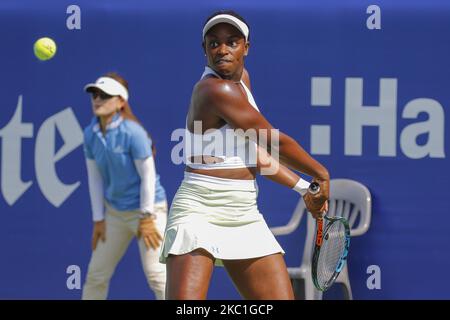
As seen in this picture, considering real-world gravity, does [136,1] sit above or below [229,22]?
above

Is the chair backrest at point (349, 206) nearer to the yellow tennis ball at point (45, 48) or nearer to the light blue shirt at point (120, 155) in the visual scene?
the light blue shirt at point (120, 155)

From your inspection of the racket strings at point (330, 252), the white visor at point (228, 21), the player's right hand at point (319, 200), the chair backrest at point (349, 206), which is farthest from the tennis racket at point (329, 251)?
the chair backrest at point (349, 206)

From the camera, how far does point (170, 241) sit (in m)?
3.58

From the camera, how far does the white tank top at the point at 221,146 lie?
363 cm

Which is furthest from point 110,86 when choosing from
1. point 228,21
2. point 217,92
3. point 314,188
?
point 314,188

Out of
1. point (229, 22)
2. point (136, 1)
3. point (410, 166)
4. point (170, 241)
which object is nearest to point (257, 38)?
point (136, 1)

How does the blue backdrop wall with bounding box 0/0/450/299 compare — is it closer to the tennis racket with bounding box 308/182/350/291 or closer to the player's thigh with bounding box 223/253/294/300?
the tennis racket with bounding box 308/182/350/291

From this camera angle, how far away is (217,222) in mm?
3635

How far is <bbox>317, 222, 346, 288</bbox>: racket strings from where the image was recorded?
12.7 feet

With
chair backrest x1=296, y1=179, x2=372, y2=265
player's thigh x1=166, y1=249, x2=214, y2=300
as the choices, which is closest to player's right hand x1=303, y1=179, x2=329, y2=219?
player's thigh x1=166, y1=249, x2=214, y2=300

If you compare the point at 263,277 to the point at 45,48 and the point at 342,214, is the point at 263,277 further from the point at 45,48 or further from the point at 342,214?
the point at 45,48

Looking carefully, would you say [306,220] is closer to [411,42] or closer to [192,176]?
[411,42]

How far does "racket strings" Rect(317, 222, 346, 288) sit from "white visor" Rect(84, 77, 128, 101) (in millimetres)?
1800

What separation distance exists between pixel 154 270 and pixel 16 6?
158 centimetres
